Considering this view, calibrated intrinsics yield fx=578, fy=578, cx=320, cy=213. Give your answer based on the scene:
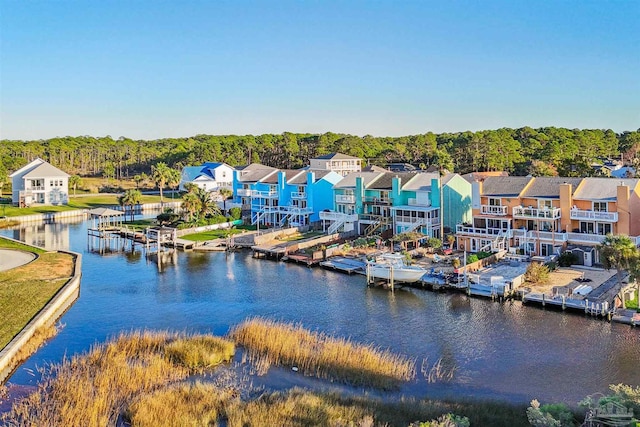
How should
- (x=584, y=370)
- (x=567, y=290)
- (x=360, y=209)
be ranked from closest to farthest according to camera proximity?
(x=584, y=370)
(x=567, y=290)
(x=360, y=209)

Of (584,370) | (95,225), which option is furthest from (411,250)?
(95,225)

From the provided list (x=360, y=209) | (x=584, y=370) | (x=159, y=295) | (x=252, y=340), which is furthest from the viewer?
(x=360, y=209)

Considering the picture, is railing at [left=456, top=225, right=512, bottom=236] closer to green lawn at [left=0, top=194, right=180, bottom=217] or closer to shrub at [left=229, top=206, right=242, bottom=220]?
shrub at [left=229, top=206, right=242, bottom=220]

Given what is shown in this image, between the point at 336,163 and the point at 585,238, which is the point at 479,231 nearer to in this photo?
the point at 585,238

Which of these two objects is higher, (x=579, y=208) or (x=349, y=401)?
(x=579, y=208)

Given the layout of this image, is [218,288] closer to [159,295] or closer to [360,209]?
[159,295]

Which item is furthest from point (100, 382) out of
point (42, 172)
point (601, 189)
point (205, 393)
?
point (42, 172)

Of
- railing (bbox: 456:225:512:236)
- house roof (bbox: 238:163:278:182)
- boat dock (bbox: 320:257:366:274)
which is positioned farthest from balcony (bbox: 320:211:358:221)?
house roof (bbox: 238:163:278:182)
